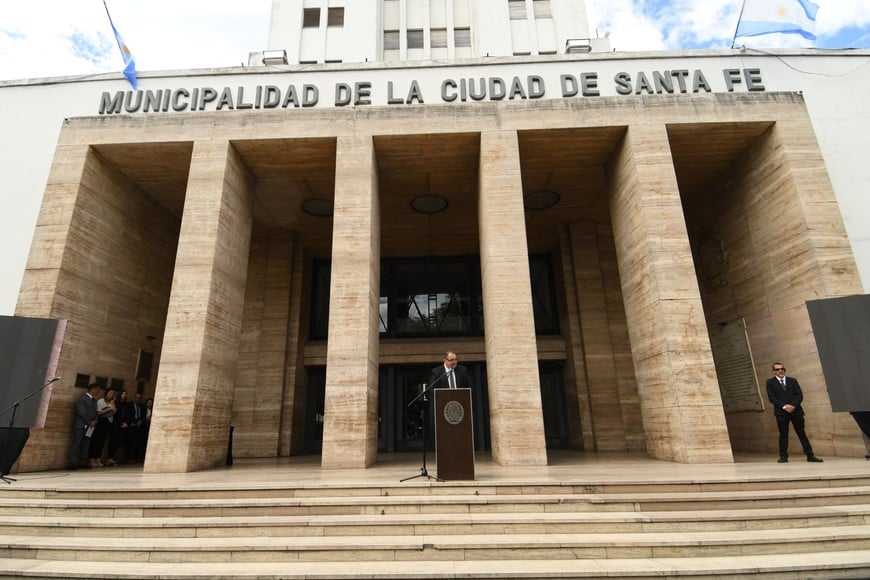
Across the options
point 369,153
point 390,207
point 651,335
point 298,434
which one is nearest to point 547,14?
point 390,207

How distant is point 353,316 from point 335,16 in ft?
72.6

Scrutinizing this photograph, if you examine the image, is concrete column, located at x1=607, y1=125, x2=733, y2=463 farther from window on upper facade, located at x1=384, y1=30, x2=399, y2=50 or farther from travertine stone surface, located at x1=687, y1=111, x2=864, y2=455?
window on upper facade, located at x1=384, y1=30, x2=399, y2=50

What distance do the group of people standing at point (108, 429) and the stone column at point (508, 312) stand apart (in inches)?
331

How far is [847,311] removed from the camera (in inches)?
336

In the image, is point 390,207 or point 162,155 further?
point 390,207

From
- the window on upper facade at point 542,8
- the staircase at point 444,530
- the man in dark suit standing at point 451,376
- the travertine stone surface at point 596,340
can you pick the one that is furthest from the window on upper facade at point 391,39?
the staircase at point 444,530

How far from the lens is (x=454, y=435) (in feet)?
21.5

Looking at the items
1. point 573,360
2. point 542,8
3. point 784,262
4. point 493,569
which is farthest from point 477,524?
point 542,8

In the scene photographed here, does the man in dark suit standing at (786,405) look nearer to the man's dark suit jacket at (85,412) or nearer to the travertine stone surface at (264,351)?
the travertine stone surface at (264,351)

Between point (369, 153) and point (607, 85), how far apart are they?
20.1 feet

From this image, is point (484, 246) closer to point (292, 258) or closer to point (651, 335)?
point (651, 335)

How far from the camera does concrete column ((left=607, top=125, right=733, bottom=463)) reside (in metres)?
8.73

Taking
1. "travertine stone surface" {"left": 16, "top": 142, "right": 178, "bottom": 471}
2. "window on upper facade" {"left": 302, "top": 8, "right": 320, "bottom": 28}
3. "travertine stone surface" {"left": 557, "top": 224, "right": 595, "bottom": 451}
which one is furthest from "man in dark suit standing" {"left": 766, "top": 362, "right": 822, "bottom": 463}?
"window on upper facade" {"left": 302, "top": 8, "right": 320, "bottom": 28}

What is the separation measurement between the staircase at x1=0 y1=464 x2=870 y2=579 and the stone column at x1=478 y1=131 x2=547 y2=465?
2743 mm
